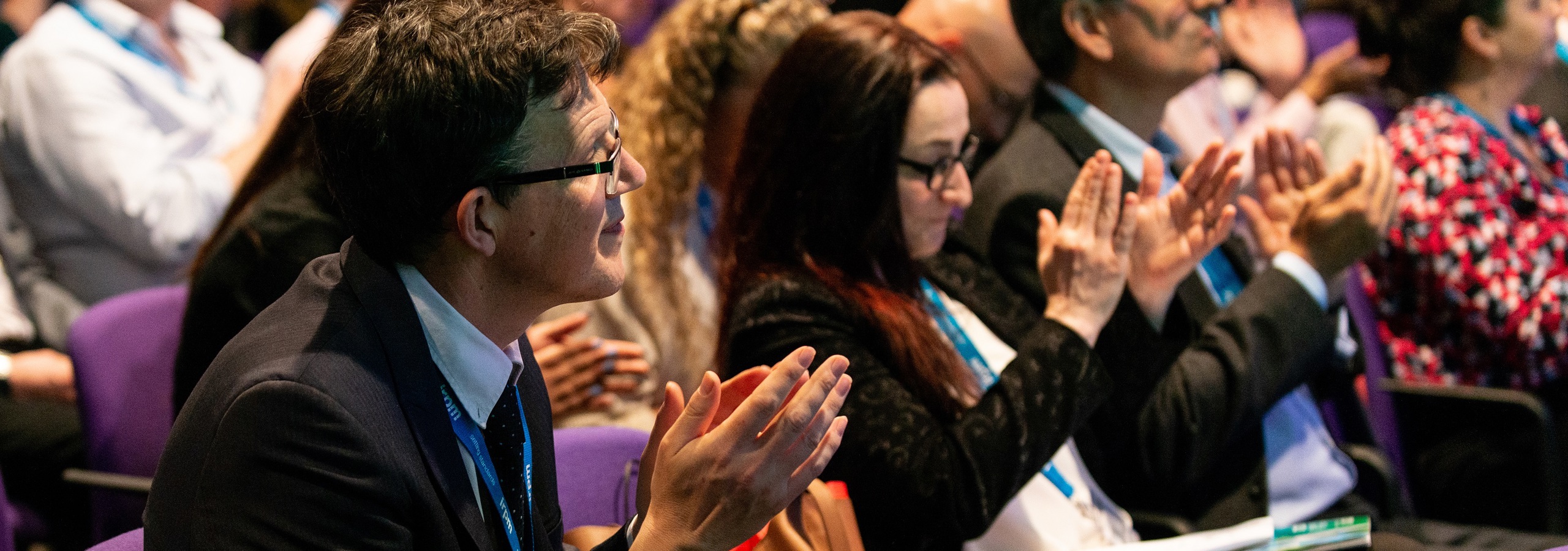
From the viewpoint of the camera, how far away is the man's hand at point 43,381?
2.56 m

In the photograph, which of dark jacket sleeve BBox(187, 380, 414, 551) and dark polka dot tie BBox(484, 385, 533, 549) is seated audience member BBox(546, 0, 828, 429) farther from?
dark jacket sleeve BBox(187, 380, 414, 551)

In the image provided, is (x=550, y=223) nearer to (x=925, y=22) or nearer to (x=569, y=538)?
(x=569, y=538)

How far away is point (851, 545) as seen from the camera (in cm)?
146

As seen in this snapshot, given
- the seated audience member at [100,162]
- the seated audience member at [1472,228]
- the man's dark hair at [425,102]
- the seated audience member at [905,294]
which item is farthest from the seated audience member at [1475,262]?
the seated audience member at [100,162]

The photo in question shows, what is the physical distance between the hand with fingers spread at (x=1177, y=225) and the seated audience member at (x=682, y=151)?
82 cm

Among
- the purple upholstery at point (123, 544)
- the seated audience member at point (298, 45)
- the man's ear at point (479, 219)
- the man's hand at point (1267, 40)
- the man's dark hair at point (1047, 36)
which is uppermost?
the man's ear at point (479, 219)

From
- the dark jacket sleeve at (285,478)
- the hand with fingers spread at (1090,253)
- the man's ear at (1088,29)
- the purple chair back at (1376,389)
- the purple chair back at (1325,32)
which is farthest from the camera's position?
the purple chair back at (1325,32)

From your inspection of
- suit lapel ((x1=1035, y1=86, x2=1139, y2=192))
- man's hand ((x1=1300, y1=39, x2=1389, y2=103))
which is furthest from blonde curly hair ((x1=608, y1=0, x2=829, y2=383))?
man's hand ((x1=1300, y1=39, x2=1389, y2=103))

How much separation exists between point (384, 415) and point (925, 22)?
7.91 ft

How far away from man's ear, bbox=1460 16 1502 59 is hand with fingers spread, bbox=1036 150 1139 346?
5.46 feet

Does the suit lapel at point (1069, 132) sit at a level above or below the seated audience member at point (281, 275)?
above

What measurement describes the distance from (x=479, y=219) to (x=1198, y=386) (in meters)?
1.28

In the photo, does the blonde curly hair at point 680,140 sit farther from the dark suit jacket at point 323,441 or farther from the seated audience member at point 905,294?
the dark suit jacket at point 323,441

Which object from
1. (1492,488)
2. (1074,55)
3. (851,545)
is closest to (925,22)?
(1074,55)
